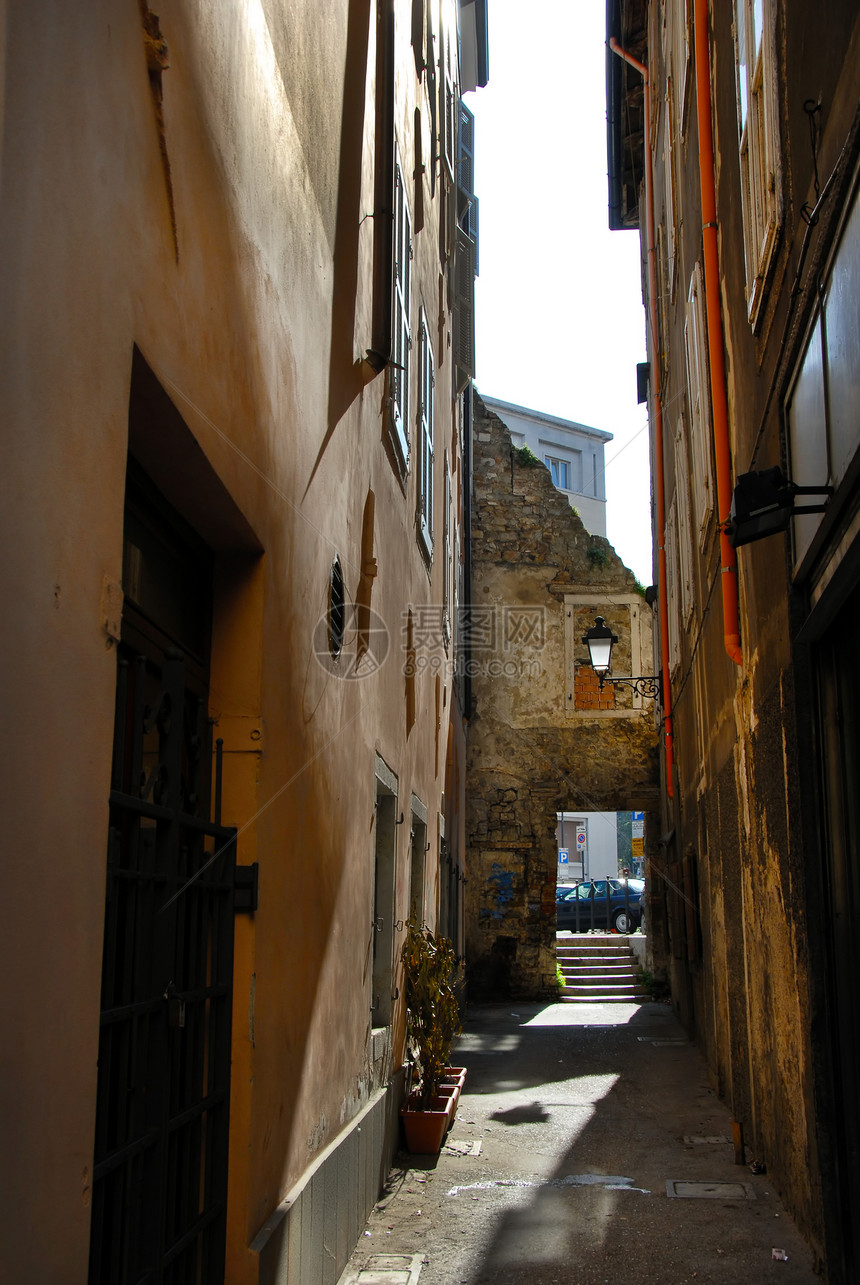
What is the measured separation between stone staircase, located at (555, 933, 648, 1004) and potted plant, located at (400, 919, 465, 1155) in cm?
918

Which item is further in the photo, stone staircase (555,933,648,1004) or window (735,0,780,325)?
stone staircase (555,933,648,1004)

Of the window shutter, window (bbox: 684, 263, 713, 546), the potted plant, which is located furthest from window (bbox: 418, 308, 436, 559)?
the window shutter

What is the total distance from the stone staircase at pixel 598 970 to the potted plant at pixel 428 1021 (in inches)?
361

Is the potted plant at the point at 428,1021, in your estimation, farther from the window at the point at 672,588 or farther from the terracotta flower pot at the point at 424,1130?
the window at the point at 672,588

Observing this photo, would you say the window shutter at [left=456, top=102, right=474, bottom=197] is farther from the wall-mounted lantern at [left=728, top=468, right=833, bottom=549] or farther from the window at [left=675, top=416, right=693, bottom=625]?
the wall-mounted lantern at [left=728, top=468, right=833, bottom=549]

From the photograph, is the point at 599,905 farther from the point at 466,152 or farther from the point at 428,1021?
the point at 428,1021

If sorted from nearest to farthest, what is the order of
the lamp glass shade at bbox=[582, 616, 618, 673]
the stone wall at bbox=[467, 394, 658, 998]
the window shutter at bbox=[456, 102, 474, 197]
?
1. the lamp glass shade at bbox=[582, 616, 618, 673]
2. the window shutter at bbox=[456, 102, 474, 197]
3. the stone wall at bbox=[467, 394, 658, 998]

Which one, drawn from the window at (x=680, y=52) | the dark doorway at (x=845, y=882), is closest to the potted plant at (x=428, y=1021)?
the dark doorway at (x=845, y=882)

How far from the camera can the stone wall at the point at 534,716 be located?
634 inches

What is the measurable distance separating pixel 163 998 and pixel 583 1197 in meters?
3.94

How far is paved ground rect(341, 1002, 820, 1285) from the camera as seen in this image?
452 centimetres

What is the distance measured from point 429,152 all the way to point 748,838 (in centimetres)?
631

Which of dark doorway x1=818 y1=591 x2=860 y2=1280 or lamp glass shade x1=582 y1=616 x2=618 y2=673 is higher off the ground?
lamp glass shade x1=582 y1=616 x2=618 y2=673

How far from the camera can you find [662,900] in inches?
646
